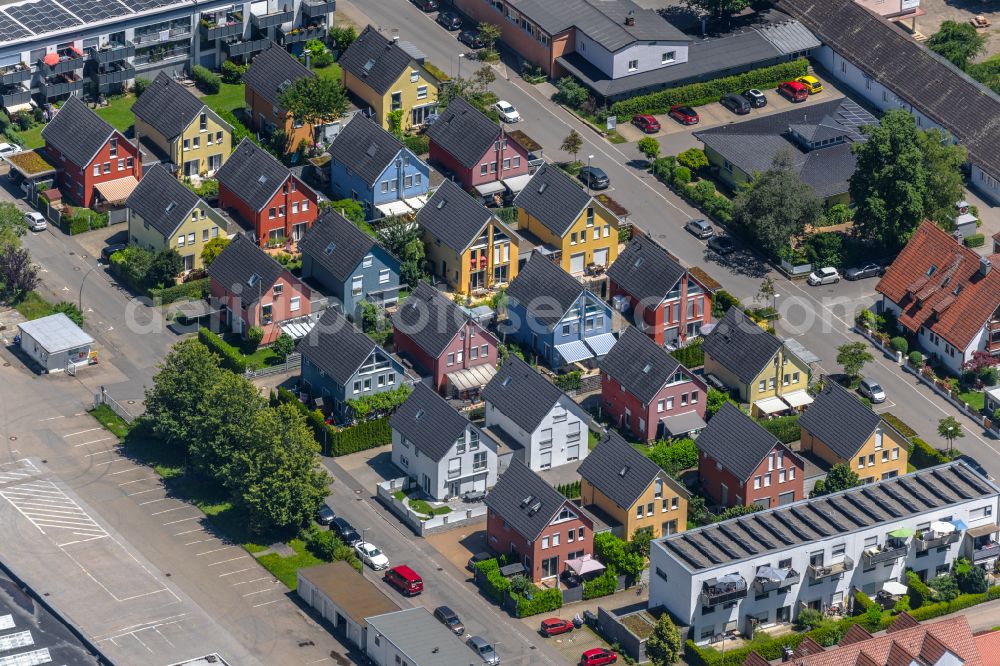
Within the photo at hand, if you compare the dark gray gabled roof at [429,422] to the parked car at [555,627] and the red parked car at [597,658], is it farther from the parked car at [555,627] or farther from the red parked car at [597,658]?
the red parked car at [597,658]

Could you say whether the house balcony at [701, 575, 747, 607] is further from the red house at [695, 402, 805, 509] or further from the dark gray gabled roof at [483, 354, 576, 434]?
the dark gray gabled roof at [483, 354, 576, 434]

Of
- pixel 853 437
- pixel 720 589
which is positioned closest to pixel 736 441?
pixel 853 437

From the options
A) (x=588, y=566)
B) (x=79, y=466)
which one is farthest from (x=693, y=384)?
(x=79, y=466)

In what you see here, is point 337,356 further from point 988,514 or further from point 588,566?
point 988,514

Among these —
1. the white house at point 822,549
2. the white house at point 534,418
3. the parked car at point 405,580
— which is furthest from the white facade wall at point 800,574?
the white house at point 534,418

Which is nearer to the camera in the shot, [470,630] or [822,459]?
[470,630]

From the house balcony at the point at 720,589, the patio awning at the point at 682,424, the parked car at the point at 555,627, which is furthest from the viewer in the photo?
the patio awning at the point at 682,424

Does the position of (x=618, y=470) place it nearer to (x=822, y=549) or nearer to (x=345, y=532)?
(x=822, y=549)
